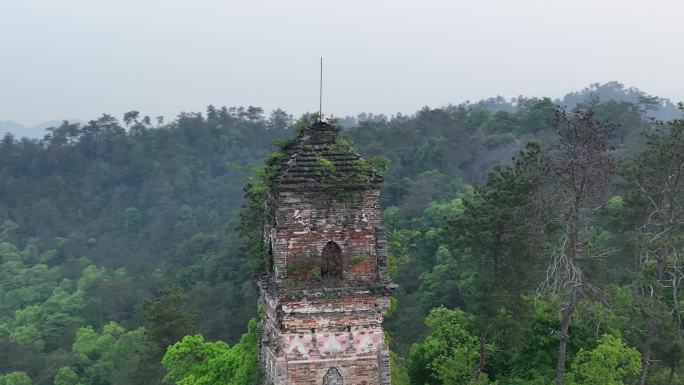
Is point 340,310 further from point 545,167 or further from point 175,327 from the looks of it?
point 175,327

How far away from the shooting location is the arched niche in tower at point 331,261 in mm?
11250

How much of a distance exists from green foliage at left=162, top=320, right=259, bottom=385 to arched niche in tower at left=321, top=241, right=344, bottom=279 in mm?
3404

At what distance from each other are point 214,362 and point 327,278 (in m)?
8.54

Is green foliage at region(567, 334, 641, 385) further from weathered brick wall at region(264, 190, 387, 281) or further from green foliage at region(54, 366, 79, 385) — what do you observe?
green foliage at region(54, 366, 79, 385)

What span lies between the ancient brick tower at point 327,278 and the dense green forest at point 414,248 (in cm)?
144

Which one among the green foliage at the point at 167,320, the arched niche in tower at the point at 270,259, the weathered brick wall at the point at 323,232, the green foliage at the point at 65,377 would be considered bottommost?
the green foliage at the point at 65,377

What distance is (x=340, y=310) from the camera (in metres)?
11.0

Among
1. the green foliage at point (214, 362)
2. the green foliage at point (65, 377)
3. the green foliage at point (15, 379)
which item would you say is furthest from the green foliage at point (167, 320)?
the green foliage at point (15, 379)

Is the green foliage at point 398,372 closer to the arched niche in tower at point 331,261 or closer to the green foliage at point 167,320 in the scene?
the green foliage at point 167,320

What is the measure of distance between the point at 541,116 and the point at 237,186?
34.3 m

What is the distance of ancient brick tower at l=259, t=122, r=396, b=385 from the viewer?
10914 millimetres

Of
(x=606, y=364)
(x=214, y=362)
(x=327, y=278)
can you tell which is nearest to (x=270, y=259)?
(x=327, y=278)

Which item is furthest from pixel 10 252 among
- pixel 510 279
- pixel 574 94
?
pixel 574 94

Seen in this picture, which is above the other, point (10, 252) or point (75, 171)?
point (75, 171)
